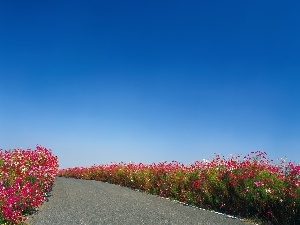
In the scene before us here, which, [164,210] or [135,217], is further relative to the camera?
[164,210]

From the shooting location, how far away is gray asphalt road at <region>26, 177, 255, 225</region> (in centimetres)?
931

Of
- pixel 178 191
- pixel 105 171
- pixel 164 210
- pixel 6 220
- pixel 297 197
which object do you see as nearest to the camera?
pixel 6 220

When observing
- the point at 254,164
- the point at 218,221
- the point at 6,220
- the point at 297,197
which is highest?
the point at 254,164

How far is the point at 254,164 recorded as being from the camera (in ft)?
38.5

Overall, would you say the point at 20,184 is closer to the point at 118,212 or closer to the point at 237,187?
the point at 118,212

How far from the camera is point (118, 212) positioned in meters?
10.4

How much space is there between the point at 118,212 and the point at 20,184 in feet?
10.4

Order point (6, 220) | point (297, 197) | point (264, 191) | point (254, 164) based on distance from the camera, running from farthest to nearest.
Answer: point (254, 164), point (264, 191), point (297, 197), point (6, 220)

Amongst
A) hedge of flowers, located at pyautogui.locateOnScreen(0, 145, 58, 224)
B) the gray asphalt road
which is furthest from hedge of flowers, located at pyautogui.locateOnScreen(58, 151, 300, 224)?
hedge of flowers, located at pyautogui.locateOnScreen(0, 145, 58, 224)

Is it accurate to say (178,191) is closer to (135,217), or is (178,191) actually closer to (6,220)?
(135,217)

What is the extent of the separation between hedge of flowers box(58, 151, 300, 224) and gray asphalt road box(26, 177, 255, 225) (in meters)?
0.87

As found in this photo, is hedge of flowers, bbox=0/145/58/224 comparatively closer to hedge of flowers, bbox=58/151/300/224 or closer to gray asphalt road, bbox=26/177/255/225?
gray asphalt road, bbox=26/177/255/225

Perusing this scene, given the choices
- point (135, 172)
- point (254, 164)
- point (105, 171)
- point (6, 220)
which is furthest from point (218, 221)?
point (105, 171)

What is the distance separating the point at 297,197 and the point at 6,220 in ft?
23.2
